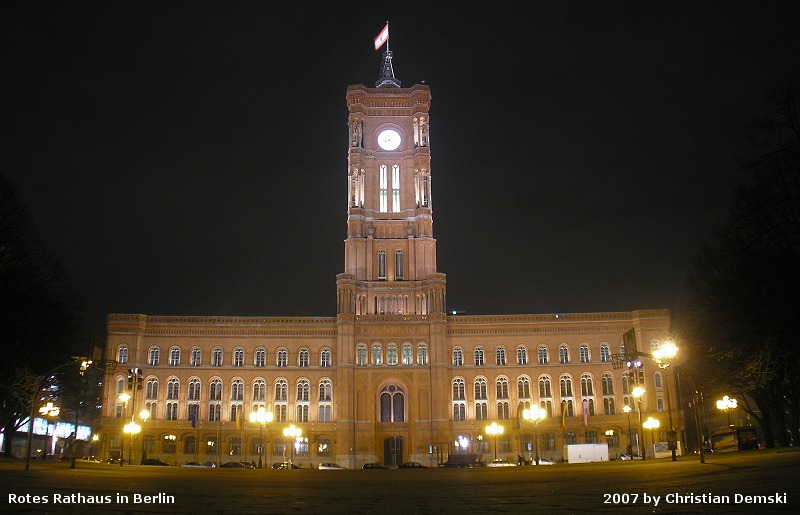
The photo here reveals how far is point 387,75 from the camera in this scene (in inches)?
3851

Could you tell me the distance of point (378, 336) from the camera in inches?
2908

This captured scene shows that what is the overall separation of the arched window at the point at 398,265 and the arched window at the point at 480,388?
14.3 metres

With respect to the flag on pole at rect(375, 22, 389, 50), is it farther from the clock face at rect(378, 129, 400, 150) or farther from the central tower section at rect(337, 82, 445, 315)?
the clock face at rect(378, 129, 400, 150)

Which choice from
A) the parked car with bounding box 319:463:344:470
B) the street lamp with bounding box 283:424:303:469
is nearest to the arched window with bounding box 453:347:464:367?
the parked car with bounding box 319:463:344:470

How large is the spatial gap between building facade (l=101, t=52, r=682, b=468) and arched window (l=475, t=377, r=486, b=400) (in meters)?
0.11

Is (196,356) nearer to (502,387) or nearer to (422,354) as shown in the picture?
(422,354)

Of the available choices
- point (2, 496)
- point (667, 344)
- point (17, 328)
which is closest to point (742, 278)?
point (667, 344)

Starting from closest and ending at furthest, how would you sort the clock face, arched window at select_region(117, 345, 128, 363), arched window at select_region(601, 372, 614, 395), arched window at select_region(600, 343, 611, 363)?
arched window at select_region(117, 345, 128, 363), arched window at select_region(601, 372, 614, 395), arched window at select_region(600, 343, 611, 363), the clock face

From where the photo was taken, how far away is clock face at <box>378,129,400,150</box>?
86688 mm

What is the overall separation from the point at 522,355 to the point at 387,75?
44.3m

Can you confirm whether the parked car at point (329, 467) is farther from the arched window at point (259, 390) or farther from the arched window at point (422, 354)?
the arched window at point (422, 354)

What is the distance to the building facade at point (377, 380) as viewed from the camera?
234 feet

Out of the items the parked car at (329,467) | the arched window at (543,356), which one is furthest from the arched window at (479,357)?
the parked car at (329,467)

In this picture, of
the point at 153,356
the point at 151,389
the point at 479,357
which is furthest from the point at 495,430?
the point at 153,356
